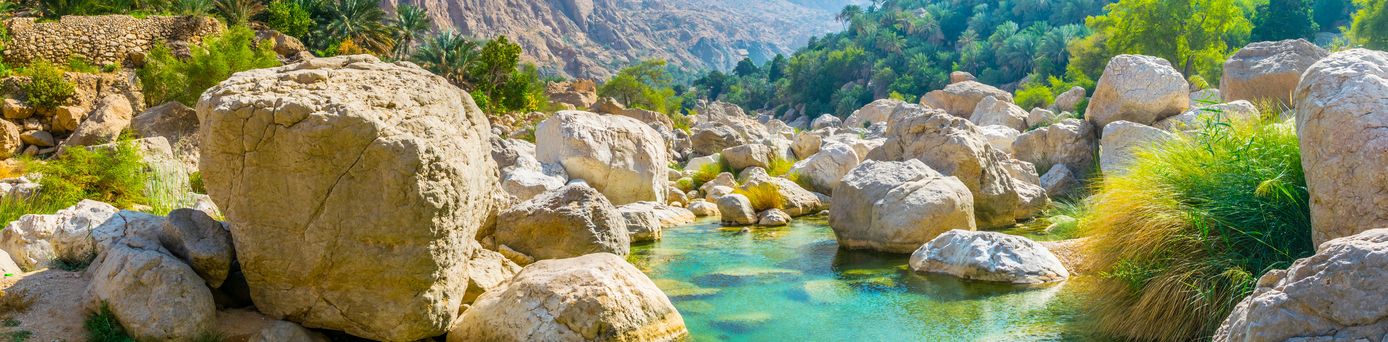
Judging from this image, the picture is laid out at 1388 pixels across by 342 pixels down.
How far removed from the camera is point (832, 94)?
93.2 meters

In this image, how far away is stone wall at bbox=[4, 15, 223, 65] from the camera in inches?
928

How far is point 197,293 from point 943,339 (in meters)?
5.70

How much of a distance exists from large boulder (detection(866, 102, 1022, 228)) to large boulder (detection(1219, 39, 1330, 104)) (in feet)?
17.4

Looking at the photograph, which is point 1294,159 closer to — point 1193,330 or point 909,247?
point 1193,330

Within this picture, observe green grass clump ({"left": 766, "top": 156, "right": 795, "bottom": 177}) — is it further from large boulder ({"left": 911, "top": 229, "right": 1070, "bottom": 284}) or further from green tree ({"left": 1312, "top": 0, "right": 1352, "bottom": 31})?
green tree ({"left": 1312, "top": 0, "right": 1352, "bottom": 31})

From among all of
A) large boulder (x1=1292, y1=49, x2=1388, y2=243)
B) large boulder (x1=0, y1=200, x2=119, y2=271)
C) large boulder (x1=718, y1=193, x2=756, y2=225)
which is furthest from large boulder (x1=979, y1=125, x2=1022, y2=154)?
large boulder (x1=0, y1=200, x2=119, y2=271)

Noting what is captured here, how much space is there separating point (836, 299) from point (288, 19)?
33.9 m

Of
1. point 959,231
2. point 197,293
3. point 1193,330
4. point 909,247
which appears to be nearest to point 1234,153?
point 1193,330

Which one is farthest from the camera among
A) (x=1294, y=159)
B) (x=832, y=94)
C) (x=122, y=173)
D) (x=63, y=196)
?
(x=832, y=94)

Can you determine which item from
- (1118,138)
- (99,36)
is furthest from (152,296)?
(99,36)

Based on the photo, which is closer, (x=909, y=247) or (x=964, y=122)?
(x=909, y=247)

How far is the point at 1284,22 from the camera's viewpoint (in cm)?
5222

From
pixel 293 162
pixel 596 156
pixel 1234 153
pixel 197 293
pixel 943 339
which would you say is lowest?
pixel 596 156

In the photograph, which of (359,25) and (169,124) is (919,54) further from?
(169,124)
